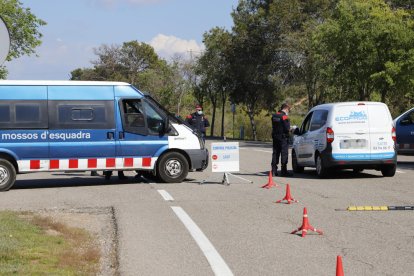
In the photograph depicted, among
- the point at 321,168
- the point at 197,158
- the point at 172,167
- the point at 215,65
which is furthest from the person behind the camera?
the point at 215,65

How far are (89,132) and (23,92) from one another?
68.3 inches

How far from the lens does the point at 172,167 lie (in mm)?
16250

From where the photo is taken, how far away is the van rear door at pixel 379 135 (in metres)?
16.8

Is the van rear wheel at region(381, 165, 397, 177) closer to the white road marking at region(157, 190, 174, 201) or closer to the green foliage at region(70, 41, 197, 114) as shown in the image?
the white road marking at region(157, 190, 174, 201)

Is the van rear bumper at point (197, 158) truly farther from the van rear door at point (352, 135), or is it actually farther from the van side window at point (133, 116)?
the van rear door at point (352, 135)

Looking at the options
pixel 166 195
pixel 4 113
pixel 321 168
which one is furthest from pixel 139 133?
pixel 321 168

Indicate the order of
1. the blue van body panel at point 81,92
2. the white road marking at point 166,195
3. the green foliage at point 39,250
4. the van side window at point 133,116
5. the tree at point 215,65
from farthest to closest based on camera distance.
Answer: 1. the tree at point 215,65
2. the van side window at point 133,116
3. the blue van body panel at point 81,92
4. the white road marking at point 166,195
5. the green foliage at point 39,250

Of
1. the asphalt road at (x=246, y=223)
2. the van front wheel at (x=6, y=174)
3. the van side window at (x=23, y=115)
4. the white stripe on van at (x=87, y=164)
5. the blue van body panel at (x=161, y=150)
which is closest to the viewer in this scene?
the asphalt road at (x=246, y=223)

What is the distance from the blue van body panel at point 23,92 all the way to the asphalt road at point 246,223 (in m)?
2.14

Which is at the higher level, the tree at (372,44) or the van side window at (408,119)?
the tree at (372,44)

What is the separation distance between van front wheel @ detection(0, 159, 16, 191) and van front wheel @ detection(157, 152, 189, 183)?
3354 millimetres

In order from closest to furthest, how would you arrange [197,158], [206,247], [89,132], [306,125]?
[206,247] → [89,132] → [197,158] → [306,125]

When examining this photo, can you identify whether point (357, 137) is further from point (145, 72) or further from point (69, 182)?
point (145, 72)

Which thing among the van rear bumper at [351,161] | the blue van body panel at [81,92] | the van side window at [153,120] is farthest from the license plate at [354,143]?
the blue van body panel at [81,92]
